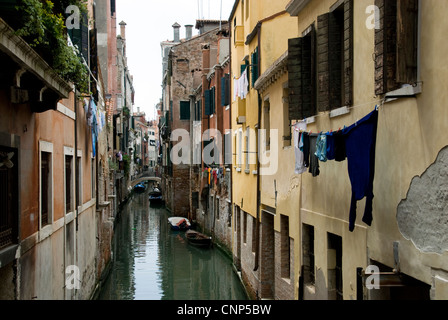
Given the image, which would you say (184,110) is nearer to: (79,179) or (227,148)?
(227,148)

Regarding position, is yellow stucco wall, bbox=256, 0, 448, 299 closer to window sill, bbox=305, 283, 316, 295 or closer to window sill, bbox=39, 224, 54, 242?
window sill, bbox=305, 283, 316, 295

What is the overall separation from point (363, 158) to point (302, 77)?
3114mm

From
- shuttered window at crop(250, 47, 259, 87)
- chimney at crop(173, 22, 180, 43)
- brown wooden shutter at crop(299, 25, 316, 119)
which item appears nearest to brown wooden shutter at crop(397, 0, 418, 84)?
brown wooden shutter at crop(299, 25, 316, 119)

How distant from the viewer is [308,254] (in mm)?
10422

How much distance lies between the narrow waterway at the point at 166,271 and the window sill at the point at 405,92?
12.3 m

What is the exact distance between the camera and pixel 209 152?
98.9 ft

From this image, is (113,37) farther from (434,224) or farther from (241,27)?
(434,224)

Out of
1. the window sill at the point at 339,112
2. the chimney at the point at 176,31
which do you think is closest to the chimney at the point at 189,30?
the chimney at the point at 176,31

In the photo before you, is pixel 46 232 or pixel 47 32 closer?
pixel 47 32

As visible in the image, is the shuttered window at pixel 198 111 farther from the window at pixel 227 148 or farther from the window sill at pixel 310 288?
the window sill at pixel 310 288

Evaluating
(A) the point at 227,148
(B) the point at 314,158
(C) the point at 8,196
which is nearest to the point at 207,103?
(A) the point at 227,148

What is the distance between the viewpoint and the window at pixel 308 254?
10336 millimetres

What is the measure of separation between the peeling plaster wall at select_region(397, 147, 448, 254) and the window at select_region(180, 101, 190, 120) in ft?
112
